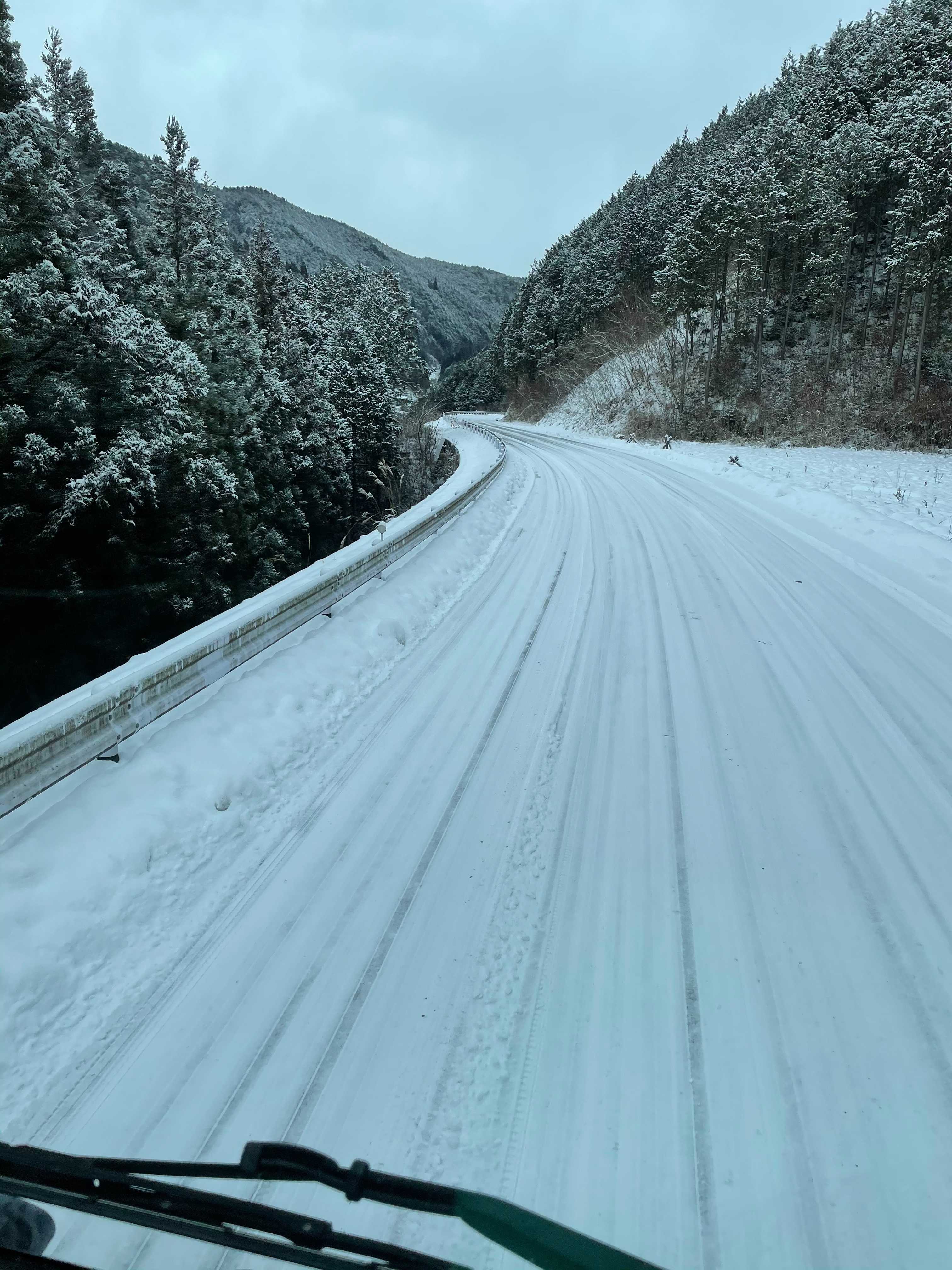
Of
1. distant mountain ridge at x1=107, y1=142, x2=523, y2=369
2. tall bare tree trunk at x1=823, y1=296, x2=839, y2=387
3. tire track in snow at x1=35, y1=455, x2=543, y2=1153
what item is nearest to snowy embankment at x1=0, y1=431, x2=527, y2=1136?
tire track in snow at x1=35, y1=455, x2=543, y2=1153

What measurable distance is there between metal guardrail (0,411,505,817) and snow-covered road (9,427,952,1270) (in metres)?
0.41

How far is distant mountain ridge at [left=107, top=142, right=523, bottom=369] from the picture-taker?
131m

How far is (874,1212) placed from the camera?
200 centimetres

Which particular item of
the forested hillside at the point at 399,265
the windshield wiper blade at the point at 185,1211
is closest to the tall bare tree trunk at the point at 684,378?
the windshield wiper blade at the point at 185,1211

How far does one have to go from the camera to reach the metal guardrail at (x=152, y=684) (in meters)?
3.42

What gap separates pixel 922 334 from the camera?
26.1m

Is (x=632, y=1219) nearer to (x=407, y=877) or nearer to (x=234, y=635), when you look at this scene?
(x=407, y=877)

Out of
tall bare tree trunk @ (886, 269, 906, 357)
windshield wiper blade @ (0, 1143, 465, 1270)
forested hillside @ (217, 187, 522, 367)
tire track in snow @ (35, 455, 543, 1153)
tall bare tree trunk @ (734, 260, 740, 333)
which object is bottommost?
tire track in snow @ (35, 455, 543, 1153)

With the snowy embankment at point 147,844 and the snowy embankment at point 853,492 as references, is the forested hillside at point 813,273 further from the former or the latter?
the snowy embankment at point 147,844

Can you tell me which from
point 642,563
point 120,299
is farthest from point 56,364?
point 642,563

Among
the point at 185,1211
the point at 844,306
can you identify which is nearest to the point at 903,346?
the point at 844,306

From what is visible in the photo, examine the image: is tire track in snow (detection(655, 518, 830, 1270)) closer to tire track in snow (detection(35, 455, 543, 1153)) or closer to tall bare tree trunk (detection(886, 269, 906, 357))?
tire track in snow (detection(35, 455, 543, 1153))

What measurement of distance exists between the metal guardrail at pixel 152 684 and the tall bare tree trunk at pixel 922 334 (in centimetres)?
2895

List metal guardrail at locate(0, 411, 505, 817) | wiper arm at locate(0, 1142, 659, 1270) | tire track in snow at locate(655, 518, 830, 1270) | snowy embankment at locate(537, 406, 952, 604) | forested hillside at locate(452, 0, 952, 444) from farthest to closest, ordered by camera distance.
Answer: forested hillside at locate(452, 0, 952, 444) → snowy embankment at locate(537, 406, 952, 604) → metal guardrail at locate(0, 411, 505, 817) → tire track in snow at locate(655, 518, 830, 1270) → wiper arm at locate(0, 1142, 659, 1270)
